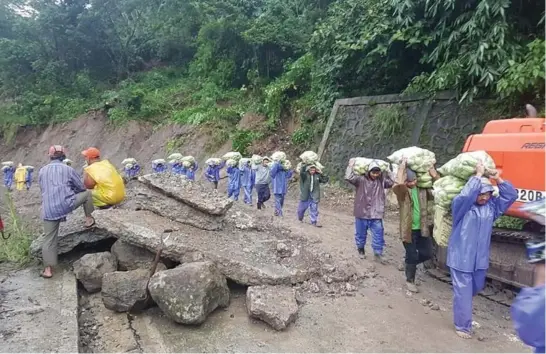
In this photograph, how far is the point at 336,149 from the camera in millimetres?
12383

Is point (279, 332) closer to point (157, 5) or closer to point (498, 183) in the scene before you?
point (498, 183)

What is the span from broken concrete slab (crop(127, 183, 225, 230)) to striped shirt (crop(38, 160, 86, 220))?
96cm

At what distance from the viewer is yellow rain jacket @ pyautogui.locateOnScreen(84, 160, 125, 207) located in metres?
6.20

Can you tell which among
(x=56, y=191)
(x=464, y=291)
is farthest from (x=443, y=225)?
(x=56, y=191)

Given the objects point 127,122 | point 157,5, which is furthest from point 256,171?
point 157,5

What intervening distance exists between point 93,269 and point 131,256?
0.47 meters

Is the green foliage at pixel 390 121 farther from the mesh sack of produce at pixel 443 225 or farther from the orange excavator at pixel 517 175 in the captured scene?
the mesh sack of produce at pixel 443 225

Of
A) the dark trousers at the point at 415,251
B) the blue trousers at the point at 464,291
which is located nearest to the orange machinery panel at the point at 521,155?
the blue trousers at the point at 464,291

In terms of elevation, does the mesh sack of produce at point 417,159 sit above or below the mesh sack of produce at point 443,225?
above

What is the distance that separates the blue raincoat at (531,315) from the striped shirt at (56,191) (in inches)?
214

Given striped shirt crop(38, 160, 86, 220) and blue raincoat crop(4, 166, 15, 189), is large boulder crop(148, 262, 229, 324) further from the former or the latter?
blue raincoat crop(4, 166, 15, 189)

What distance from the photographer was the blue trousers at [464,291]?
3910 millimetres

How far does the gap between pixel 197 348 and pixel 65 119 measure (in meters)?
23.1

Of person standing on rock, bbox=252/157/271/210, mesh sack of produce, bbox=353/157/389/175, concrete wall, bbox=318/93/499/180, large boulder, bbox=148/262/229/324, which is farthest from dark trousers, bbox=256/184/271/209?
large boulder, bbox=148/262/229/324
